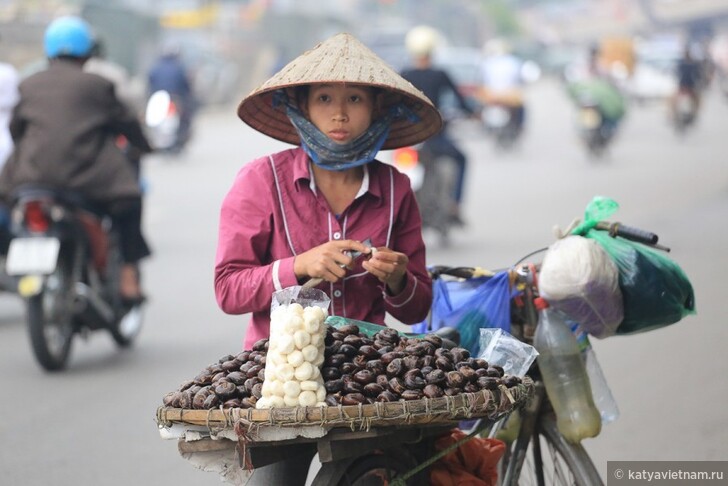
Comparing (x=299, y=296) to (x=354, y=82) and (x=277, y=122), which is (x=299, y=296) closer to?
(x=354, y=82)

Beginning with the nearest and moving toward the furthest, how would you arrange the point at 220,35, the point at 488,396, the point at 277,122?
the point at 488,396 < the point at 277,122 < the point at 220,35

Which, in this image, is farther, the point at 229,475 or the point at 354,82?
the point at 354,82

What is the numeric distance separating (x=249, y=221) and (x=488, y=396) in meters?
0.89

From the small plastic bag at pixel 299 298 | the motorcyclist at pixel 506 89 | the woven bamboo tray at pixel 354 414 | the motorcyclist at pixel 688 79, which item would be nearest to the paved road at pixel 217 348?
the small plastic bag at pixel 299 298

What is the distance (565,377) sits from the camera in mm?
3811

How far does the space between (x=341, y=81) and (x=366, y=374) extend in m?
0.86

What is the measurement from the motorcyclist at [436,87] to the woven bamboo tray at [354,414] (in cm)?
879

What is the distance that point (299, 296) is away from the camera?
307cm

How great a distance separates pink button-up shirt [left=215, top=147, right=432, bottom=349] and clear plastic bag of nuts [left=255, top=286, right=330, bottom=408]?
1.56 feet

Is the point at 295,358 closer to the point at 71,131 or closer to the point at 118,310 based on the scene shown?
the point at 71,131

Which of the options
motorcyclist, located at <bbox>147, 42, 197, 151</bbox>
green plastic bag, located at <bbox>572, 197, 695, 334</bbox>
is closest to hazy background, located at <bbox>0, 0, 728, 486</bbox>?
motorcyclist, located at <bbox>147, 42, 197, 151</bbox>

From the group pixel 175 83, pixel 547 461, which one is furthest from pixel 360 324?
pixel 175 83

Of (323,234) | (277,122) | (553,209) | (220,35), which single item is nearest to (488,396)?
(323,234)

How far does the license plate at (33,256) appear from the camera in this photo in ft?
22.8
